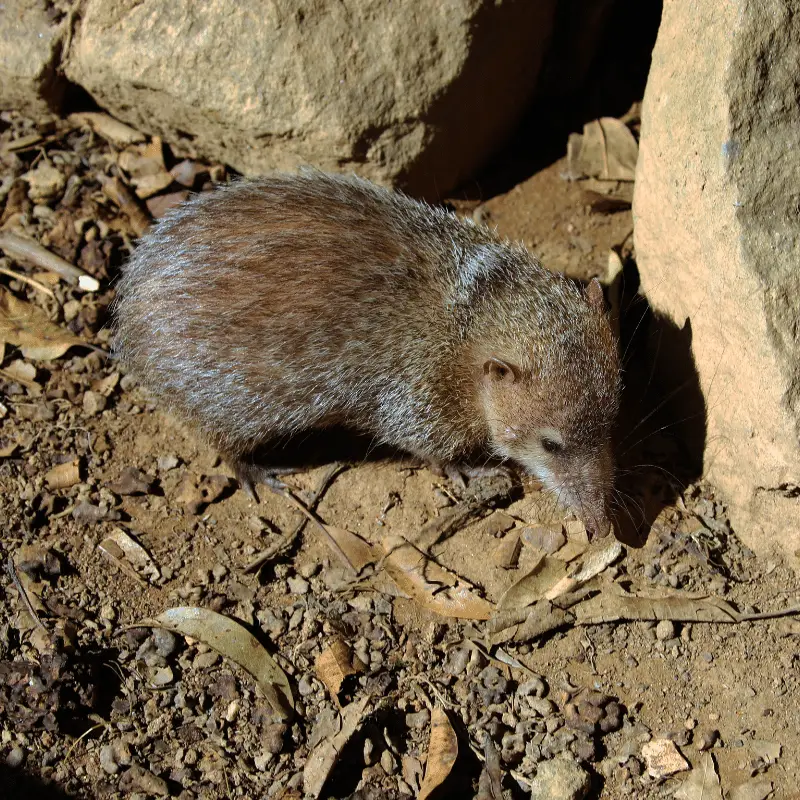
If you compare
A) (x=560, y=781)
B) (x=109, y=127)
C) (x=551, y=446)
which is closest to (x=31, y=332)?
(x=109, y=127)

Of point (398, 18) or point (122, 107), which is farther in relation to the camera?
point (122, 107)

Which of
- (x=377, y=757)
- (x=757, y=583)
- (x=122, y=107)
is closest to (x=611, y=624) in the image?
(x=757, y=583)

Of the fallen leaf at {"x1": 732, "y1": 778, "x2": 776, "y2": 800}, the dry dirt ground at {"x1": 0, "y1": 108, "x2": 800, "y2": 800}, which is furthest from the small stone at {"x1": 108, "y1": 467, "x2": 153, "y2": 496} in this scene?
the fallen leaf at {"x1": 732, "y1": 778, "x2": 776, "y2": 800}

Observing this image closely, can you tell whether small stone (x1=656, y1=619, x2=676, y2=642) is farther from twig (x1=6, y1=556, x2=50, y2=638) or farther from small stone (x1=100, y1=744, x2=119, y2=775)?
twig (x1=6, y1=556, x2=50, y2=638)

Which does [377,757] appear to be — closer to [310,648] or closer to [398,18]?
[310,648]

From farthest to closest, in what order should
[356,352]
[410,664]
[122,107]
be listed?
[122,107] → [356,352] → [410,664]

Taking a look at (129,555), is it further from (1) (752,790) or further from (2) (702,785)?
(1) (752,790)
